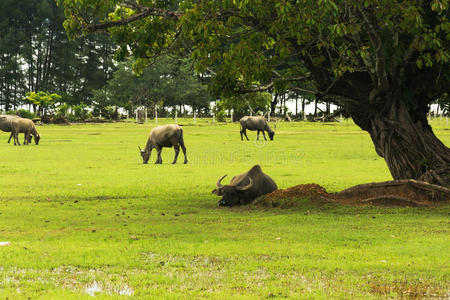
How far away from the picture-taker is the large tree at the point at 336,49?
39.2 ft

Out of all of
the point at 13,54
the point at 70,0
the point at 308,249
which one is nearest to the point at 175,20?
the point at 70,0

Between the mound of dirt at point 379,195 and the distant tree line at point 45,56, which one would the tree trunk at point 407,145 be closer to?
the mound of dirt at point 379,195

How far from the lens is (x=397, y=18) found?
1222 centimetres

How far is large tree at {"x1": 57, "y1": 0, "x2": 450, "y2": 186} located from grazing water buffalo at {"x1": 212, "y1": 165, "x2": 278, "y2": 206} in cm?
234

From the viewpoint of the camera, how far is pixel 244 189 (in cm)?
1388

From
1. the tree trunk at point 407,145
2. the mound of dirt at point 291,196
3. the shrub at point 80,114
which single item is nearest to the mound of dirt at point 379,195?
the mound of dirt at point 291,196

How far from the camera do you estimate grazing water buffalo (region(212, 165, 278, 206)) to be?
14.0 m

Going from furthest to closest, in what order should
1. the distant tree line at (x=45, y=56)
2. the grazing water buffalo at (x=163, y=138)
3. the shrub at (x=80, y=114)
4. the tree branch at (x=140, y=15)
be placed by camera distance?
the distant tree line at (x=45, y=56) → the shrub at (x=80, y=114) → the grazing water buffalo at (x=163, y=138) → the tree branch at (x=140, y=15)

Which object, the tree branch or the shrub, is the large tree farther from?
the shrub

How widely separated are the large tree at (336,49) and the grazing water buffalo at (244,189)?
92.3 inches

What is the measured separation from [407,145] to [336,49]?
3297mm

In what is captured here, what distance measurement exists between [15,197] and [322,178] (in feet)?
33.7

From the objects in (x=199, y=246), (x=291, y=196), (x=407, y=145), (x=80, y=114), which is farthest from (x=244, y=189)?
(x=80, y=114)

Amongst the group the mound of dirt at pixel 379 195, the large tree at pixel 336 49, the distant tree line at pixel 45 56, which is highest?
the distant tree line at pixel 45 56
